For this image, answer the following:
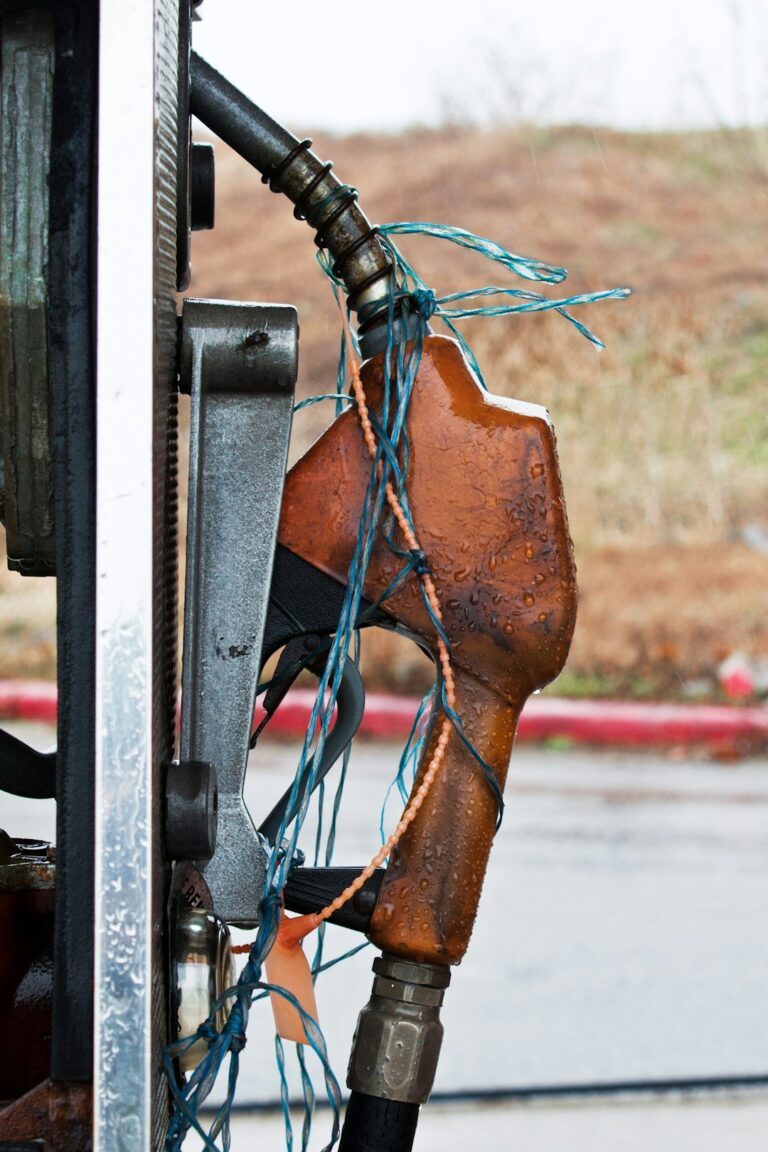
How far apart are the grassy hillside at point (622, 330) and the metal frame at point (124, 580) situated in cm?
872

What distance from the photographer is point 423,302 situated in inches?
39.5

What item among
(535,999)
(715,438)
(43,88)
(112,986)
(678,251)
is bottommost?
(535,999)

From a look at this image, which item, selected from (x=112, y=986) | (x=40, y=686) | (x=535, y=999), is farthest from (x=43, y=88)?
(x=40, y=686)

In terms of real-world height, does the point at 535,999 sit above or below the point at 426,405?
below

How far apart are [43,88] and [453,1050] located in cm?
265

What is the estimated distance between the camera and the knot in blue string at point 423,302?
3.28ft

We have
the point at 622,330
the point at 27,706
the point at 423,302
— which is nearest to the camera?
the point at 423,302

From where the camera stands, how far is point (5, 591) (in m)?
10.8

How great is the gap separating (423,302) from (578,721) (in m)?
7.26

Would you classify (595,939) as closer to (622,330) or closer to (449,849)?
(449,849)

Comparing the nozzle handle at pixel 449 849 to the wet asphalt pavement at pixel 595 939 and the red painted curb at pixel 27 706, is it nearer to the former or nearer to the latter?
the wet asphalt pavement at pixel 595 939

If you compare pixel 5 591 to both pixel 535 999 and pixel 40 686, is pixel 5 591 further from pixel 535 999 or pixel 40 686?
pixel 535 999

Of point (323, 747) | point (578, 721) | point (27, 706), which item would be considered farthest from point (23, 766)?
point (27, 706)

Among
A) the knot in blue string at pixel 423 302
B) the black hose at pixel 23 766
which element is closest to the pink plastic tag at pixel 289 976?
the black hose at pixel 23 766
